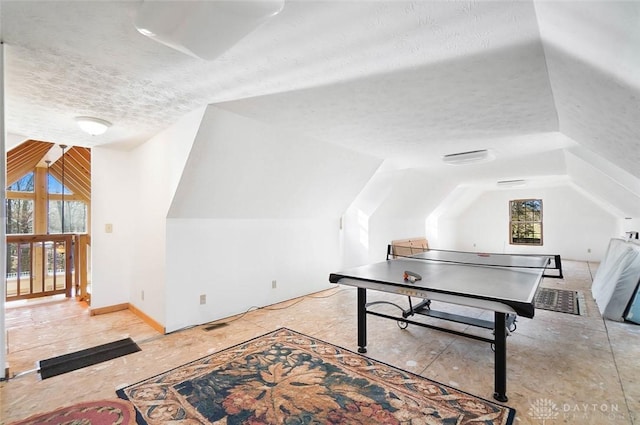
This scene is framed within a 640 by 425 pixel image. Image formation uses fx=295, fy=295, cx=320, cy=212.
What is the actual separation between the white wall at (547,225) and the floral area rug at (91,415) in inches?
378

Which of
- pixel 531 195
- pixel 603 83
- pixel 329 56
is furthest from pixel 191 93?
pixel 531 195

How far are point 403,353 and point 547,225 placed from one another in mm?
9194

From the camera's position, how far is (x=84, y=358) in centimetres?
279

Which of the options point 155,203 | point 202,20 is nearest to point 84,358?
point 155,203

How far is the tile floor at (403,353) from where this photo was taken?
2.10 m

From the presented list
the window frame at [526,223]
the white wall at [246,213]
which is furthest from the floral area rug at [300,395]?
the window frame at [526,223]

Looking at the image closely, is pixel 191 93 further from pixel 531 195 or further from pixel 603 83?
pixel 531 195

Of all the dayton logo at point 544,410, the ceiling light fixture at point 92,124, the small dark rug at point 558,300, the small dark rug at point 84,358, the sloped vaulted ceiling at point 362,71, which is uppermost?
the sloped vaulted ceiling at point 362,71

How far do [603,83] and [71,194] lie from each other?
10.8m

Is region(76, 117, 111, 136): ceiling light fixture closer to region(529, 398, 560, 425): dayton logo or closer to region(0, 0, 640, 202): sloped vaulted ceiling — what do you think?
region(0, 0, 640, 202): sloped vaulted ceiling

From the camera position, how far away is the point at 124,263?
4.43 m

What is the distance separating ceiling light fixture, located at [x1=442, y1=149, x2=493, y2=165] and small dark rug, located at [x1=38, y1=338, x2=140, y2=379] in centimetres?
470

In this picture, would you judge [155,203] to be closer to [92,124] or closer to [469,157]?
[92,124]

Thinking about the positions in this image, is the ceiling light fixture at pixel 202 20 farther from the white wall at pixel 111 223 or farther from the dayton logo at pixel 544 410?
the white wall at pixel 111 223
